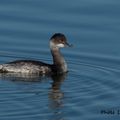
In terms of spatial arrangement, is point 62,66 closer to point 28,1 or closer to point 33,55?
point 33,55

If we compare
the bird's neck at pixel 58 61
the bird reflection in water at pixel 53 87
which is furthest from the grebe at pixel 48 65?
the bird reflection in water at pixel 53 87

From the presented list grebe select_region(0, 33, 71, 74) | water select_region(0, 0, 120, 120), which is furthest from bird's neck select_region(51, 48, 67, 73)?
water select_region(0, 0, 120, 120)

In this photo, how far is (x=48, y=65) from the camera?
1936 cm

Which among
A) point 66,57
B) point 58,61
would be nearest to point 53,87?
point 58,61

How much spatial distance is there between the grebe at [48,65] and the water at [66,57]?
0.27 metres

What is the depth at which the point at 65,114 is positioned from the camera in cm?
1502

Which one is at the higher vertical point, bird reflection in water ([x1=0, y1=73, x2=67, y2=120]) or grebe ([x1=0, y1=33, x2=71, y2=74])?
grebe ([x1=0, y1=33, x2=71, y2=74])

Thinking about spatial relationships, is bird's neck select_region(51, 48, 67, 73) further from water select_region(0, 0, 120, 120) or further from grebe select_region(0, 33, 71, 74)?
water select_region(0, 0, 120, 120)

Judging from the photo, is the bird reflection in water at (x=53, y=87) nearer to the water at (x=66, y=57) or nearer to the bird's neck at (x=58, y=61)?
the water at (x=66, y=57)

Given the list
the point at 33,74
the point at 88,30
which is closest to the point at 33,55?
the point at 33,74

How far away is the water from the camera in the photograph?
607 inches

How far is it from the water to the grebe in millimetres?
265

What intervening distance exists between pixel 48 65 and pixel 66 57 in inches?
42.2

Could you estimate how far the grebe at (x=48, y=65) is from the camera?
A: 751 inches
